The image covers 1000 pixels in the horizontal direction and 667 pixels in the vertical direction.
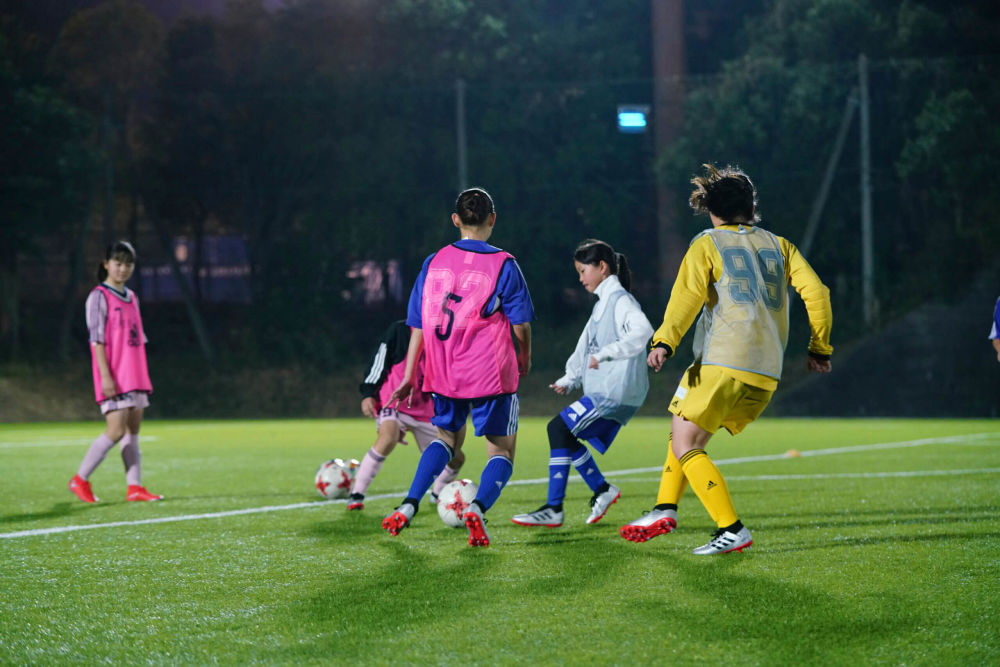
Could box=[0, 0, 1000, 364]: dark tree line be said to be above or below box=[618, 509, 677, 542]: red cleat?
above

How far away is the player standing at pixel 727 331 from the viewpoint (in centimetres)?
532

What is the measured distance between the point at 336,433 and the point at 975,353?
44.2ft

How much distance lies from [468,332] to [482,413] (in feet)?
1.42

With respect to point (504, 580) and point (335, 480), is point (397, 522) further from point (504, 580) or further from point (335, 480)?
point (335, 480)

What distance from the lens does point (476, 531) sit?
18.8ft

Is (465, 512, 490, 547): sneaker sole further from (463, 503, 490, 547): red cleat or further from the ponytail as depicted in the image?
the ponytail

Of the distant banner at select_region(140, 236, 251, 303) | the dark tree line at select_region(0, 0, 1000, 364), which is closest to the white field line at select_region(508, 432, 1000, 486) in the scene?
the dark tree line at select_region(0, 0, 1000, 364)

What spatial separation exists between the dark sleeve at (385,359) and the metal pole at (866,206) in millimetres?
19568

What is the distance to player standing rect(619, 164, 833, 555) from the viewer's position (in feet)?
17.5

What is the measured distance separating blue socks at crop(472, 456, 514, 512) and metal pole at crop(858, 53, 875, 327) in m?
20.9

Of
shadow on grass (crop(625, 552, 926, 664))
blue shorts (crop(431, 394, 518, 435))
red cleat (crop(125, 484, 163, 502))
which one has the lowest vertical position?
red cleat (crop(125, 484, 163, 502))

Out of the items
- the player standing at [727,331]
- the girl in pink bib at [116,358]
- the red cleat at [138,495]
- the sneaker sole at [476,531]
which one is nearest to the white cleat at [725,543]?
the player standing at [727,331]

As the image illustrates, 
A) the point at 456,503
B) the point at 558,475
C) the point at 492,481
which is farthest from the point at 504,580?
the point at 558,475

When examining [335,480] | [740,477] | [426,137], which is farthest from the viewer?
[426,137]
